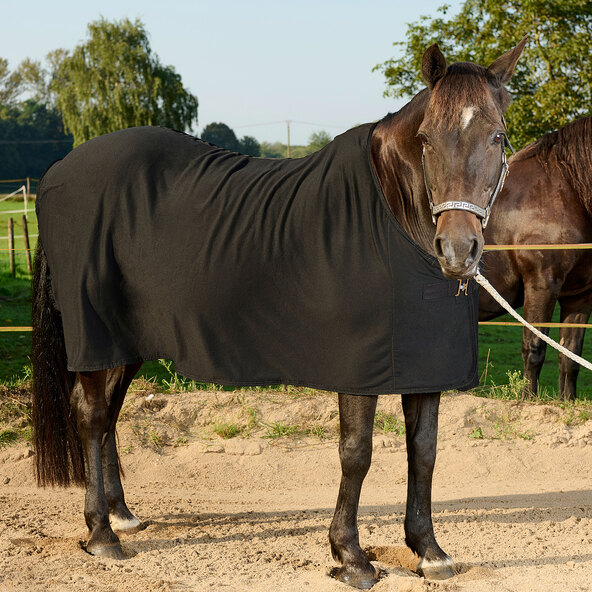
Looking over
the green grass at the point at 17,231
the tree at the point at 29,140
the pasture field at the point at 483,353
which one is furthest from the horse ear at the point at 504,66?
the tree at the point at 29,140

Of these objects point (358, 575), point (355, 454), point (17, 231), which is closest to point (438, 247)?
point (355, 454)

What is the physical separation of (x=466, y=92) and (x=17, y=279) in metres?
12.4

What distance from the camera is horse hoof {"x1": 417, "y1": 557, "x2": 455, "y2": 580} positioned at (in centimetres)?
307

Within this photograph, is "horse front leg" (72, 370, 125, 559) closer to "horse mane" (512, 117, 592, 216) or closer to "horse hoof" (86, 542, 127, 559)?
"horse hoof" (86, 542, 127, 559)

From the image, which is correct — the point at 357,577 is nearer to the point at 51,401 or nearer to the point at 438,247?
the point at 438,247

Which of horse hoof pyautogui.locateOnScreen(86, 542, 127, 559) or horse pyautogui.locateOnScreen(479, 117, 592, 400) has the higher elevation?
horse pyautogui.locateOnScreen(479, 117, 592, 400)

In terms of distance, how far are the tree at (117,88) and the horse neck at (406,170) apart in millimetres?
35960

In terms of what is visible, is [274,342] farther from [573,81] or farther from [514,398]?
[573,81]

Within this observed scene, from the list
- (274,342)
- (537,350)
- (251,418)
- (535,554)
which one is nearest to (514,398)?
(537,350)

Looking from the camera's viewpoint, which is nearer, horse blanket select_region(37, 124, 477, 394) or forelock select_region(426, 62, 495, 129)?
forelock select_region(426, 62, 495, 129)

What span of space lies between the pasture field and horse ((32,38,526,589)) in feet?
8.01

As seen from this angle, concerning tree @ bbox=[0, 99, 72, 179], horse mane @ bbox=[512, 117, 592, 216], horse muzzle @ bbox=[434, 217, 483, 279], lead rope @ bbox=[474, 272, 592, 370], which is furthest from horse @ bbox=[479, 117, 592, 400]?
tree @ bbox=[0, 99, 72, 179]

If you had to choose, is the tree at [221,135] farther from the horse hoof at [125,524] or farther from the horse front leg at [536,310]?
the horse hoof at [125,524]

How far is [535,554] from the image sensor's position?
11.0 feet
